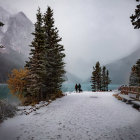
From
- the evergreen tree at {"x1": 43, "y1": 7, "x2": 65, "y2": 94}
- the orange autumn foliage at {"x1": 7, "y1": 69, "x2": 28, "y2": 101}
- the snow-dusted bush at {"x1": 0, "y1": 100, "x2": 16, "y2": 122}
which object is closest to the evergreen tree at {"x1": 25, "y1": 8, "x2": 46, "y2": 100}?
the evergreen tree at {"x1": 43, "y1": 7, "x2": 65, "y2": 94}

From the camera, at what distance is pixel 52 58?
18.6 metres

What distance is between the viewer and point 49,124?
710 centimetres

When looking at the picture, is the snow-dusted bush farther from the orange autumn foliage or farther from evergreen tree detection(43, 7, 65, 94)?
the orange autumn foliage

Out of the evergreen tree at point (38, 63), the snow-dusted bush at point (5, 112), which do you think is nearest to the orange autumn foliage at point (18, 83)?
the evergreen tree at point (38, 63)

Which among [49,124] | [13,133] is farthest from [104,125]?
[13,133]

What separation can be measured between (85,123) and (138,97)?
7002mm

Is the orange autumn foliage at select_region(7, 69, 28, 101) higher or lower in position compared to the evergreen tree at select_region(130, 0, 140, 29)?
lower

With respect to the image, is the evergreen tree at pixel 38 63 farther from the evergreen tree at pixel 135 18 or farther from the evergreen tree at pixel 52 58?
the evergreen tree at pixel 135 18

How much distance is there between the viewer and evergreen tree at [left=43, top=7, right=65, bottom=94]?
59.8 ft

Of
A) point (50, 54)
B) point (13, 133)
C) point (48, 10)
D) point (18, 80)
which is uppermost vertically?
point (48, 10)

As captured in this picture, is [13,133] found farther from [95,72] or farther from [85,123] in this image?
[95,72]

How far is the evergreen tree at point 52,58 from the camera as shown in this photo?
59.8 feet

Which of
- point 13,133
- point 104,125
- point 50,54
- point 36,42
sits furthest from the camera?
point 50,54

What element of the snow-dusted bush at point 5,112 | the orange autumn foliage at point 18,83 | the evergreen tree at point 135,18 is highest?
the evergreen tree at point 135,18
